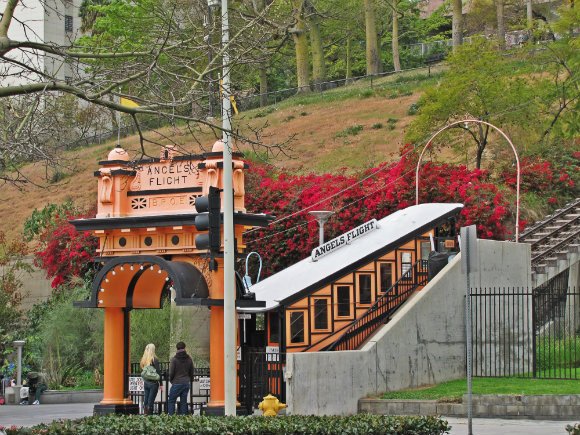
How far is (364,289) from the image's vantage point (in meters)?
28.1

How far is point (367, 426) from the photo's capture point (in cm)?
1480

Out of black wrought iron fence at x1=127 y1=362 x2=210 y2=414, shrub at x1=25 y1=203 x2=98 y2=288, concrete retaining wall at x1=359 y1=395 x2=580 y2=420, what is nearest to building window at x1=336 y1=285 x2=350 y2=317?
black wrought iron fence at x1=127 y1=362 x2=210 y2=414

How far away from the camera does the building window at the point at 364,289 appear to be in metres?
28.0

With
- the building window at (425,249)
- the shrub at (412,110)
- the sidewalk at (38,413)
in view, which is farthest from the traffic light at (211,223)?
the shrub at (412,110)

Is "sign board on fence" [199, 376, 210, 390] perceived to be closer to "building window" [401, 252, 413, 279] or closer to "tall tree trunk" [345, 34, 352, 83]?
"building window" [401, 252, 413, 279]

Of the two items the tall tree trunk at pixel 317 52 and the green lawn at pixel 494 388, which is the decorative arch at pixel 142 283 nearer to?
the green lawn at pixel 494 388

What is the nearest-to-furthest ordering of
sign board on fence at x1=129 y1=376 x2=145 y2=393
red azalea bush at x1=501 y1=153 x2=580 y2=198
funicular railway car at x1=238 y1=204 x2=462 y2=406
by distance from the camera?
funicular railway car at x1=238 y1=204 x2=462 y2=406
sign board on fence at x1=129 y1=376 x2=145 y2=393
red azalea bush at x1=501 y1=153 x2=580 y2=198

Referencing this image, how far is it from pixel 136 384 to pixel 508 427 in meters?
9.01

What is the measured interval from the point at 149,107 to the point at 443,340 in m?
13.7

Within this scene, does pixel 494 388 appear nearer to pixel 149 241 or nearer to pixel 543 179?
pixel 149 241

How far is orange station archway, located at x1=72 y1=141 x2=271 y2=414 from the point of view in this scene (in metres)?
24.0

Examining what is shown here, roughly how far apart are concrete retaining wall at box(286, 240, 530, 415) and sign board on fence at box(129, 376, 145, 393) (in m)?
4.03

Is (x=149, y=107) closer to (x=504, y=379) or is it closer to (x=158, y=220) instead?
(x=158, y=220)

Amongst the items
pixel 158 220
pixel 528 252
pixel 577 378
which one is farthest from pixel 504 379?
pixel 158 220
